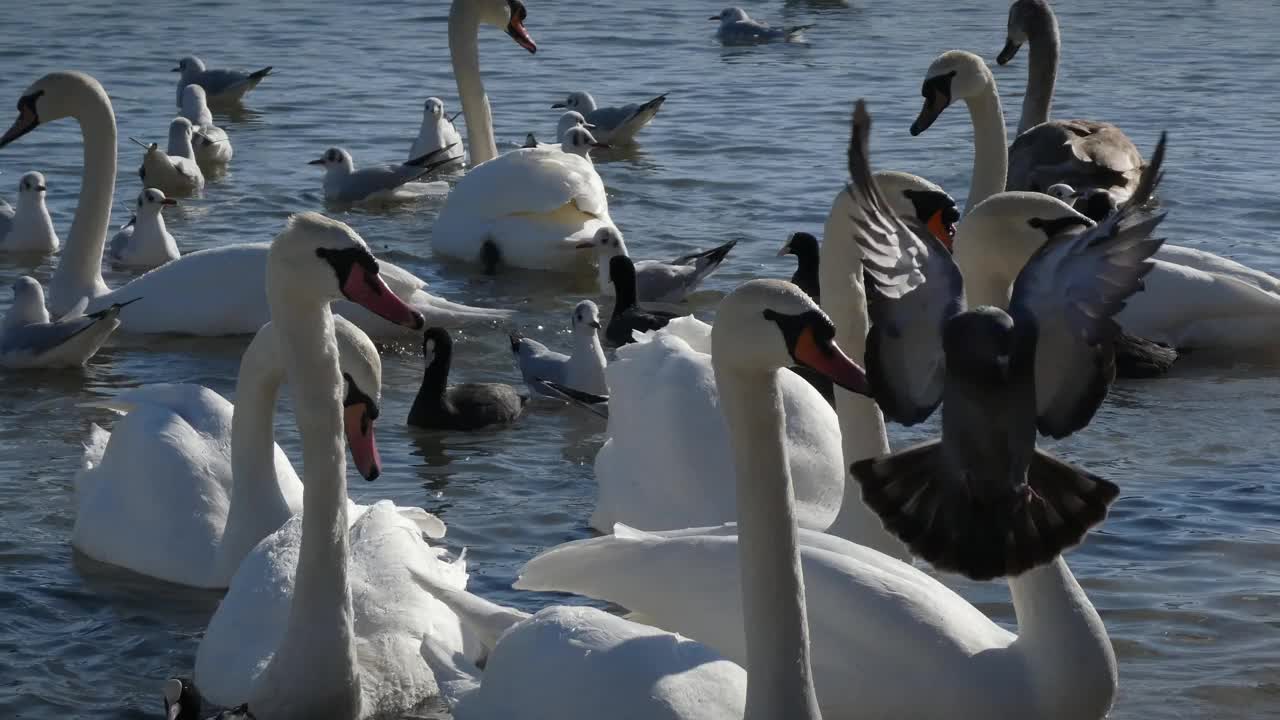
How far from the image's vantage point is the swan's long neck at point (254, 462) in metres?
6.08

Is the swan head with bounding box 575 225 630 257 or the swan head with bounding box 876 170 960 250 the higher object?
the swan head with bounding box 876 170 960 250

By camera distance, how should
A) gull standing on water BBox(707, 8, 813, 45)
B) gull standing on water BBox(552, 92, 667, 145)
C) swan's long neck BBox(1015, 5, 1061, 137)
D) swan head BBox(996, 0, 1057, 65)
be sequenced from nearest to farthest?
swan's long neck BBox(1015, 5, 1061, 137)
swan head BBox(996, 0, 1057, 65)
gull standing on water BBox(552, 92, 667, 145)
gull standing on water BBox(707, 8, 813, 45)

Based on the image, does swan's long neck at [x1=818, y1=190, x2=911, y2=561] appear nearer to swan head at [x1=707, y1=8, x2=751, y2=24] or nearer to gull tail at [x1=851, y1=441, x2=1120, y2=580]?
gull tail at [x1=851, y1=441, x2=1120, y2=580]

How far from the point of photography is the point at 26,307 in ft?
29.6

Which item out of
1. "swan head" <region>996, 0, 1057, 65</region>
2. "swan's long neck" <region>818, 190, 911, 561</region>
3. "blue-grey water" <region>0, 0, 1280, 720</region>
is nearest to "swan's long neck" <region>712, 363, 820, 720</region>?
"swan's long neck" <region>818, 190, 911, 561</region>

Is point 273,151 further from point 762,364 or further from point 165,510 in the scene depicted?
point 762,364

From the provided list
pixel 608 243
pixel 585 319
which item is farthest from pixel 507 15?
pixel 585 319

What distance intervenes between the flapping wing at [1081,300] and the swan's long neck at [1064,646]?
39 centimetres

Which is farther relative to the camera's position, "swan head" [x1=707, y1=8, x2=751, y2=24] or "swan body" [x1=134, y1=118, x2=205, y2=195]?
"swan head" [x1=707, y1=8, x2=751, y2=24]

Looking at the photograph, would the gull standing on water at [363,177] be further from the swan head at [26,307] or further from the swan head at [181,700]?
the swan head at [181,700]

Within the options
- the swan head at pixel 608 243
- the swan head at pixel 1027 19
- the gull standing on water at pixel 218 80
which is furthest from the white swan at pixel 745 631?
the gull standing on water at pixel 218 80

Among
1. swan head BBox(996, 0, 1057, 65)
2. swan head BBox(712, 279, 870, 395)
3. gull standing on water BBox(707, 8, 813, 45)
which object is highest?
swan head BBox(712, 279, 870, 395)

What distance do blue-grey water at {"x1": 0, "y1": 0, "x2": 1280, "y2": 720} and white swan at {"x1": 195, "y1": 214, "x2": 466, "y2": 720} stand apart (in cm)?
38

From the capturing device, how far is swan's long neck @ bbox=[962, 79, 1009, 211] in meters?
10.2
